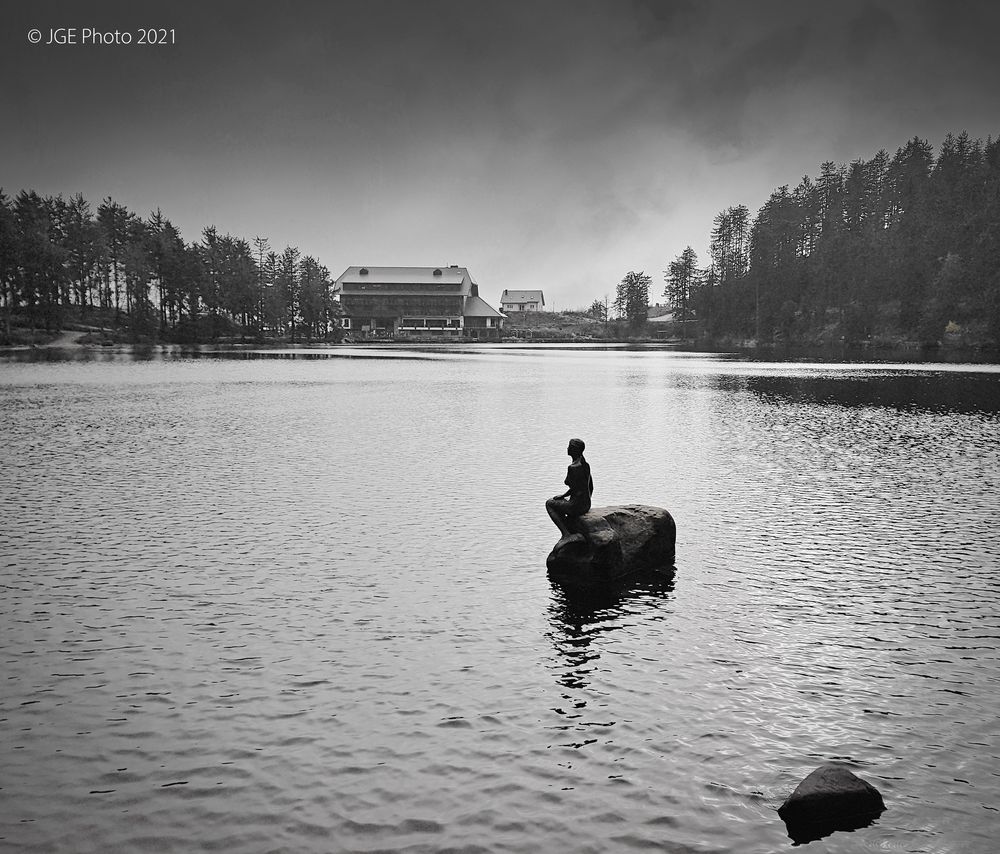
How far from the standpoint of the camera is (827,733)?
9.21 metres

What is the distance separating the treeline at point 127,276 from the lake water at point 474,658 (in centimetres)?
10213

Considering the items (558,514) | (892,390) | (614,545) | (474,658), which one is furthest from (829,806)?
(892,390)

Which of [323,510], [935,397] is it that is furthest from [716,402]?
[323,510]

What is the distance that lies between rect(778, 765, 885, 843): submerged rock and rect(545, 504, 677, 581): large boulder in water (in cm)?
734

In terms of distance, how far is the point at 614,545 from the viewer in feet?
49.3

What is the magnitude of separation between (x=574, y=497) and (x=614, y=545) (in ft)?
4.30

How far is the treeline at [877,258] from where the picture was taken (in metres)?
115

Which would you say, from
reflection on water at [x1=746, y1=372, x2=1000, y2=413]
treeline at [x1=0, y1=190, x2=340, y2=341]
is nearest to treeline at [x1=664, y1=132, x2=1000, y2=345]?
reflection on water at [x1=746, y1=372, x2=1000, y2=413]

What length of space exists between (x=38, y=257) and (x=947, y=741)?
417 ft

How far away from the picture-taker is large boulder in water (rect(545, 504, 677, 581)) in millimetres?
14953

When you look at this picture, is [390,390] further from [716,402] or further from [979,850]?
[979,850]

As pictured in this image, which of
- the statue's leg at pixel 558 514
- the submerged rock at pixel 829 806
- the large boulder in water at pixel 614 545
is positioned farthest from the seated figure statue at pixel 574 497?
the submerged rock at pixel 829 806

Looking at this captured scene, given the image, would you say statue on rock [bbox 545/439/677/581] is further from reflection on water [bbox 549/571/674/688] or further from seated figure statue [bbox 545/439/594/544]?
reflection on water [bbox 549/571/674/688]

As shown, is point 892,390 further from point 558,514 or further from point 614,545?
point 558,514
